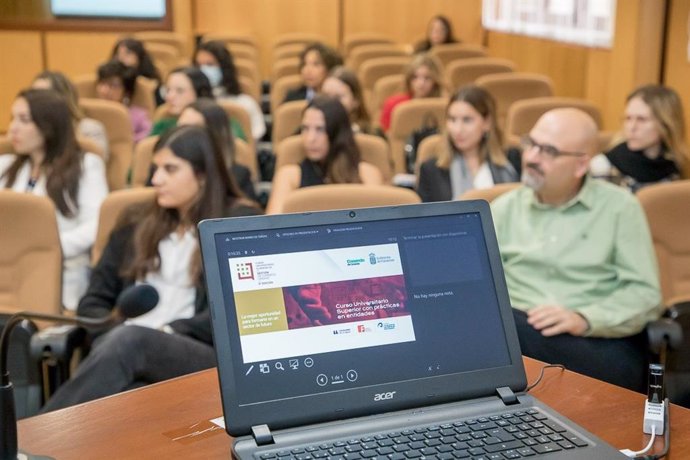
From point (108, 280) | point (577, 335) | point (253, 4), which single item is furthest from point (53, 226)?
point (253, 4)

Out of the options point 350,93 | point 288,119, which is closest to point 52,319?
point 288,119

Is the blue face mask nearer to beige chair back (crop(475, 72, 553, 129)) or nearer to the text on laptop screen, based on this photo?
beige chair back (crop(475, 72, 553, 129))

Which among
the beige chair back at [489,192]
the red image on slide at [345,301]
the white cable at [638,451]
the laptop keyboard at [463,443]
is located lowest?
the white cable at [638,451]

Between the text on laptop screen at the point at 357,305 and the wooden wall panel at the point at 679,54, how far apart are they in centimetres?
471

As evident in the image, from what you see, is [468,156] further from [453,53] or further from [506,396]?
[453,53]

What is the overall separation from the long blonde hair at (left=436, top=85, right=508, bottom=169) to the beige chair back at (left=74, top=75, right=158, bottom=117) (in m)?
3.11

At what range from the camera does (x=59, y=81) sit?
18.6 feet

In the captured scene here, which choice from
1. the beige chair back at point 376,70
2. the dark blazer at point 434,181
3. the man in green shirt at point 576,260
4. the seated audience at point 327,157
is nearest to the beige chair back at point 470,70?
the beige chair back at point 376,70

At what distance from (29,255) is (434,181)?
5.81 feet

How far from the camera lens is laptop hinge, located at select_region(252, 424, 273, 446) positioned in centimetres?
145

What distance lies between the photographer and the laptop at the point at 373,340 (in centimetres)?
147

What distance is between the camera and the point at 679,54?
6.03m

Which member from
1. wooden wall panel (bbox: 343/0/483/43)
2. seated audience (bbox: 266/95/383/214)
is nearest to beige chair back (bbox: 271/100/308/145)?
seated audience (bbox: 266/95/383/214)

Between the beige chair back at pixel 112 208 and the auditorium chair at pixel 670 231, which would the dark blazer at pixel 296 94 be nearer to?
the beige chair back at pixel 112 208
